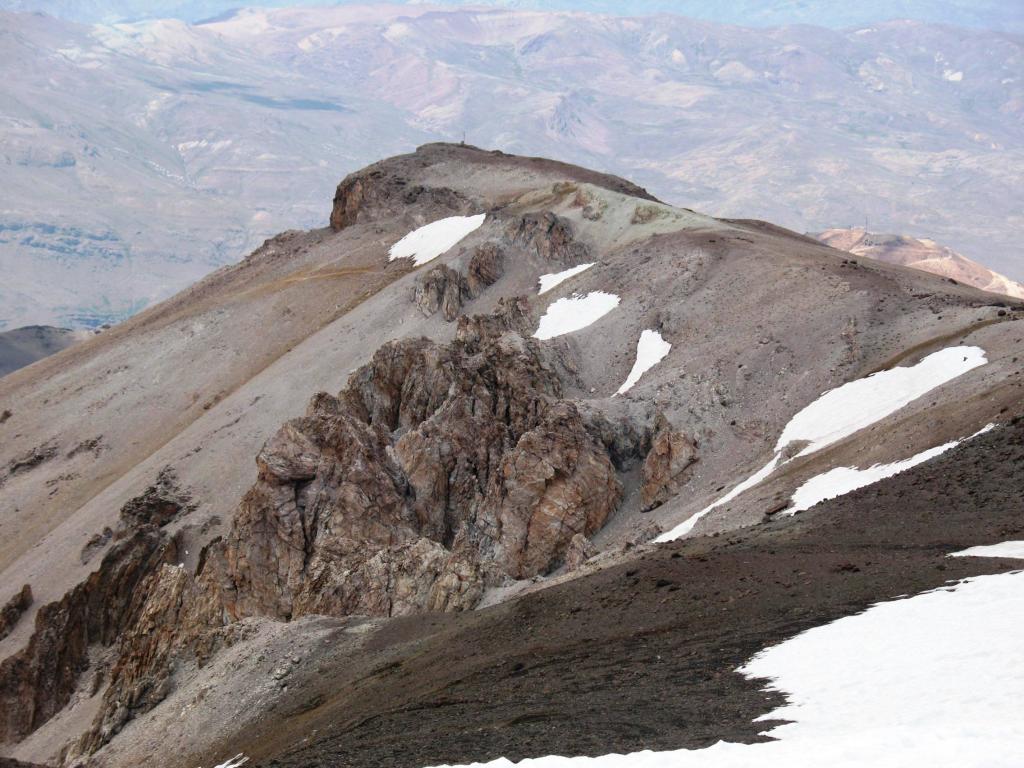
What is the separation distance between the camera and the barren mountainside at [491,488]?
24.2m

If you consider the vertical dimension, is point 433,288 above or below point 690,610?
above

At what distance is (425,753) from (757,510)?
62.9ft

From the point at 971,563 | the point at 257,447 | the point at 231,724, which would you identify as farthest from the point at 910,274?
the point at 231,724

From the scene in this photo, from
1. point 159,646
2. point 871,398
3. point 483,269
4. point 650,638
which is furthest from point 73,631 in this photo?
point 650,638

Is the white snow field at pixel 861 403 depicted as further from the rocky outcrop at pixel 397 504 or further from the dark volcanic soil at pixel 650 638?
the dark volcanic soil at pixel 650 638

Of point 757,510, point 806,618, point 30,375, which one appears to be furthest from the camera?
point 30,375

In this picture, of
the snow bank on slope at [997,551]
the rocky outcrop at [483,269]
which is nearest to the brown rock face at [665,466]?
the snow bank on slope at [997,551]

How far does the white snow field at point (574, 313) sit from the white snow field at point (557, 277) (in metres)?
4.40

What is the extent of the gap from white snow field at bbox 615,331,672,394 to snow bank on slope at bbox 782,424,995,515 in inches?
805

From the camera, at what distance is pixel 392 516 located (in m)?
48.6

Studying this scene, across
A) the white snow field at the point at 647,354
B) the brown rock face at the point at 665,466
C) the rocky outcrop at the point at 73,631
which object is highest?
the white snow field at the point at 647,354

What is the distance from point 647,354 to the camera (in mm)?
59000

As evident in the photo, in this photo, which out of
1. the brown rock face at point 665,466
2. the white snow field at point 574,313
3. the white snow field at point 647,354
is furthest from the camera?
the white snow field at point 574,313

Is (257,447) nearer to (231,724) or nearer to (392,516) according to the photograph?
(392,516)
